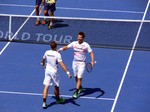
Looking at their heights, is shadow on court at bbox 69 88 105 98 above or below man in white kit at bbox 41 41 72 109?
below

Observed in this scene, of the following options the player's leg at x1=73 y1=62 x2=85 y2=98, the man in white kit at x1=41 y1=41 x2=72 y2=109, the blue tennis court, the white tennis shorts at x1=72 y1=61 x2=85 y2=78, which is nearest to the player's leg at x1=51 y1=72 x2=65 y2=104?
the man in white kit at x1=41 y1=41 x2=72 y2=109

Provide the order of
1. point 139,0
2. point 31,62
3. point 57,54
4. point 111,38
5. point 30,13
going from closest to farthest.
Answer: point 57,54, point 31,62, point 111,38, point 30,13, point 139,0

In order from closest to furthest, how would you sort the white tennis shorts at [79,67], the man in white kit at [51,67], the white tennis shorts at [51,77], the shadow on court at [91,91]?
the man in white kit at [51,67] → the white tennis shorts at [51,77] → the white tennis shorts at [79,67] → the shadow on court at [91,91]

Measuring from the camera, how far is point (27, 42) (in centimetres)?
2978

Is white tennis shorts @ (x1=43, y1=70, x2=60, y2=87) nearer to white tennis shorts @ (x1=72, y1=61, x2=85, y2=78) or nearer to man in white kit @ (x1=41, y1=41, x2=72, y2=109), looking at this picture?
man in white kit @ (x1=41, y1=41, x2=72, y2=109)

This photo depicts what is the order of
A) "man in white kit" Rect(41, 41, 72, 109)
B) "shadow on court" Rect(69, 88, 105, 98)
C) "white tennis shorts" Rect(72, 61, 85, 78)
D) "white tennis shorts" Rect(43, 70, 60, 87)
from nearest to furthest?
"man in white kit" Rect(41, 41, 72, 109) → "white tennis shorts" Rect(43, 70, 60, 87) → "white tennis shorts" Rect(72, 61, 85, 78) → "shadow on court" Rect(69, 88, 105, 98)

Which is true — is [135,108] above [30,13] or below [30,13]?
below

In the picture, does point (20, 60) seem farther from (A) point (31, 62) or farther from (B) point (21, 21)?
(B) point (21, 21)

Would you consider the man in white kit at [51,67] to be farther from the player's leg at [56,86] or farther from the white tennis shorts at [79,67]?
the white tennis shorts at [79,67]

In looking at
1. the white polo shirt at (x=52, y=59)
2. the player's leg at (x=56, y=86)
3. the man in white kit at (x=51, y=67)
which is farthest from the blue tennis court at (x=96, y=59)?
the white polo shirt at (x=52, y=59)

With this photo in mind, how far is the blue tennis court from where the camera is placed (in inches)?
955

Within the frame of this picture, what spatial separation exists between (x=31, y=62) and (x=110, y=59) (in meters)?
2.81

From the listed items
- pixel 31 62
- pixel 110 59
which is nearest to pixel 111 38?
pixel 110 59

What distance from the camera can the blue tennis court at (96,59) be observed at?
79.6 ft
